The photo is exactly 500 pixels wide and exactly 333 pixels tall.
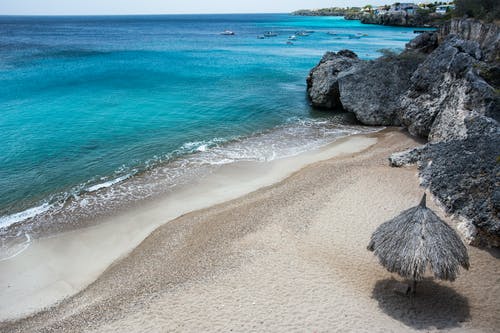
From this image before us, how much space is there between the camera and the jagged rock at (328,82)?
3719cm

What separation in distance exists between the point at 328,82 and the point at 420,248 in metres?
28.8

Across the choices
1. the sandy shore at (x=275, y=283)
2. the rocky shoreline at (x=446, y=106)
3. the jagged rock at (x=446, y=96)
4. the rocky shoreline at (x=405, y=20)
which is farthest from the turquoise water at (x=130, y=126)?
the rocky shoreline at (x=405, y=20)

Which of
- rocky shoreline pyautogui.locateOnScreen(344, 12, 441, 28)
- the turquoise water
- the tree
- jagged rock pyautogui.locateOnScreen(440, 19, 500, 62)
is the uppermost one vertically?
rocky shoreline pyautogui.locateOnScreen(344, 12, 441, 28)

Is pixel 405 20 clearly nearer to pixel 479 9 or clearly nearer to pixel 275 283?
pixel 479 9

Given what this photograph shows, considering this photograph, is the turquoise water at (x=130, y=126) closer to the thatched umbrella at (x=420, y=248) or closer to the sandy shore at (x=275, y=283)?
the sandy shore at (x=275, y=283)

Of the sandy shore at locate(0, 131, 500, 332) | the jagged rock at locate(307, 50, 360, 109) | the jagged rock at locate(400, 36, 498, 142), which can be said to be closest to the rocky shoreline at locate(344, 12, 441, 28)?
the jagged rock at locate(307, 50, 360, 109)

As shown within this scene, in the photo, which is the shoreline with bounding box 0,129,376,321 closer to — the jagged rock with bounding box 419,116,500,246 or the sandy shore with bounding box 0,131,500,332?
the sandy shore with bounding box 0,131,500,332

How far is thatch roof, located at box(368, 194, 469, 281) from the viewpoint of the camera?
37.1 feet

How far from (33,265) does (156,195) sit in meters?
7.33

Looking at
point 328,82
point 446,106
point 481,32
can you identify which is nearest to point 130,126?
point 328,82

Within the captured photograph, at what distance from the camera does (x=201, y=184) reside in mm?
22453

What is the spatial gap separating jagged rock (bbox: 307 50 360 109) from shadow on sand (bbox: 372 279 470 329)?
26.8 m

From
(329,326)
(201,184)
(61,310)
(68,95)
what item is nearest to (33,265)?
(61,310)

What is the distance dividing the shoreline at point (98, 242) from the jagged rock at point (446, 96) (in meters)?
9.35
